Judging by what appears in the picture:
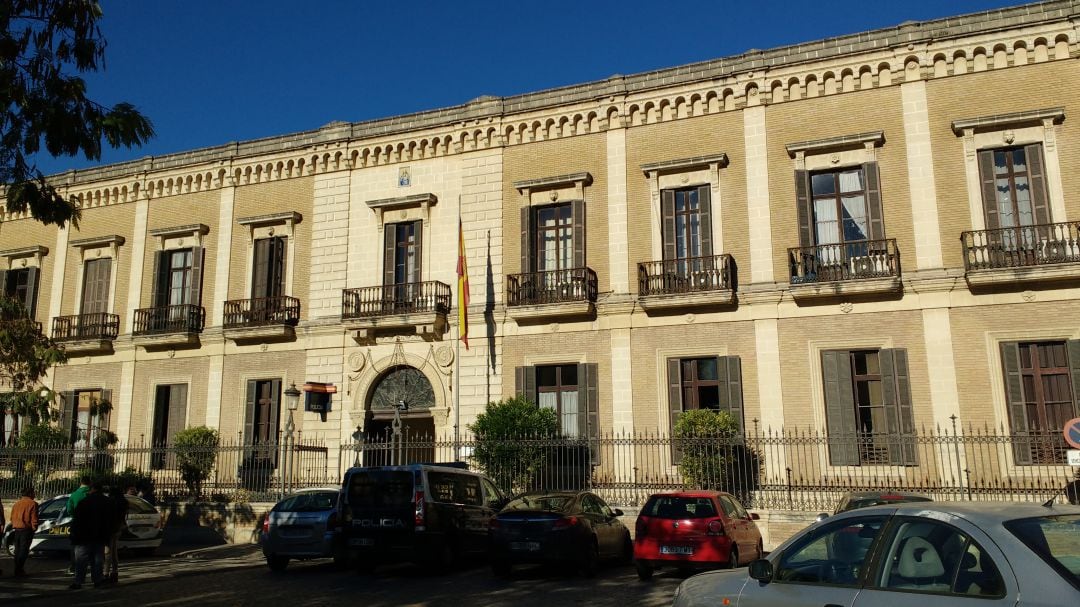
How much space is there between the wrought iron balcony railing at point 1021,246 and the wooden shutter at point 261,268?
19.4 meters

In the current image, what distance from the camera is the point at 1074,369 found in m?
18.0

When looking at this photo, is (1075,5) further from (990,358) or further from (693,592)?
(693,592)

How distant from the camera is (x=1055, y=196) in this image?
19.0 metres

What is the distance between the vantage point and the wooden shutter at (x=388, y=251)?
2469 cm

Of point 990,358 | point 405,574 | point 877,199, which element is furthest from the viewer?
point 877,199

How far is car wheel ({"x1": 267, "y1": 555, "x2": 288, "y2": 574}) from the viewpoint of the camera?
15.5m

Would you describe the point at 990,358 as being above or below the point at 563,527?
above

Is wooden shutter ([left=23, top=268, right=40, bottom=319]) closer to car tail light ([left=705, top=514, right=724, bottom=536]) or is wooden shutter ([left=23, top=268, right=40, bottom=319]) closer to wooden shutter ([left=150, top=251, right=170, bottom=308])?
wooden shutter ([left=150, top=251, right=170, bottom=308])

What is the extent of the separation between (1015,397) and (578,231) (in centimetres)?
1112

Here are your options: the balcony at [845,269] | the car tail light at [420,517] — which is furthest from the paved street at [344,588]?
the balcony at [845,269]

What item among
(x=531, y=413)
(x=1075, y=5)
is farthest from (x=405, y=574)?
(x=1075, y=5)

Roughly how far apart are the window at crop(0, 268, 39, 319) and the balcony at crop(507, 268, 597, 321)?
17.7 metres

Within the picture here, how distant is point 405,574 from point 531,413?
6.93m

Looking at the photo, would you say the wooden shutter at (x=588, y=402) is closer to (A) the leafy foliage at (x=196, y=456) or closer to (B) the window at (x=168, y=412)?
(A) the leafy foliage at (x=196, y=456)
